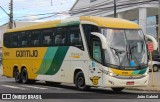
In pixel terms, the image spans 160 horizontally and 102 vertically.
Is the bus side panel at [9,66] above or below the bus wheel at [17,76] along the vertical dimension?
above

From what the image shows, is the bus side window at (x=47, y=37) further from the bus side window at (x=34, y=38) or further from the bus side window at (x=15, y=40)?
the bus side window at (x=15, y=40)

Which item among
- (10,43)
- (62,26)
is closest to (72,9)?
(10,43)

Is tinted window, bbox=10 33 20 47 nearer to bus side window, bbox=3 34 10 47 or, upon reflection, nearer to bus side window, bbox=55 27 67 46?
bus side window, bbox=3 34 10 47

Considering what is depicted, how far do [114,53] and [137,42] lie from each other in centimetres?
144

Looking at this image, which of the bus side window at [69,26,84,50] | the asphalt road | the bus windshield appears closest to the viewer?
the asphalt road

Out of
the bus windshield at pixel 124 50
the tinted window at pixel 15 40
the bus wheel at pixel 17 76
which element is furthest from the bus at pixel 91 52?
the bus wheel at pixel 17 76

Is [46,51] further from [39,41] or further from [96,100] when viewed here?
[96,100]

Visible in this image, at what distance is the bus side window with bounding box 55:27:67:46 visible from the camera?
2188cm

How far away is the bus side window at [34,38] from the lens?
2444cm

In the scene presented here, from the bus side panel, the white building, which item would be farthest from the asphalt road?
the white building

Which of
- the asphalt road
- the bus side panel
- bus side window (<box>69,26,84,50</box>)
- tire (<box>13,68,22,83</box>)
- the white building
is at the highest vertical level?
the white building

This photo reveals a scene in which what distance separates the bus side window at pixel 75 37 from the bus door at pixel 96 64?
0.96 metres

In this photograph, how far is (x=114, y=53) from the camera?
62.2 ft

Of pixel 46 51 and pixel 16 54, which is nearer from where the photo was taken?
pixel 46 51
